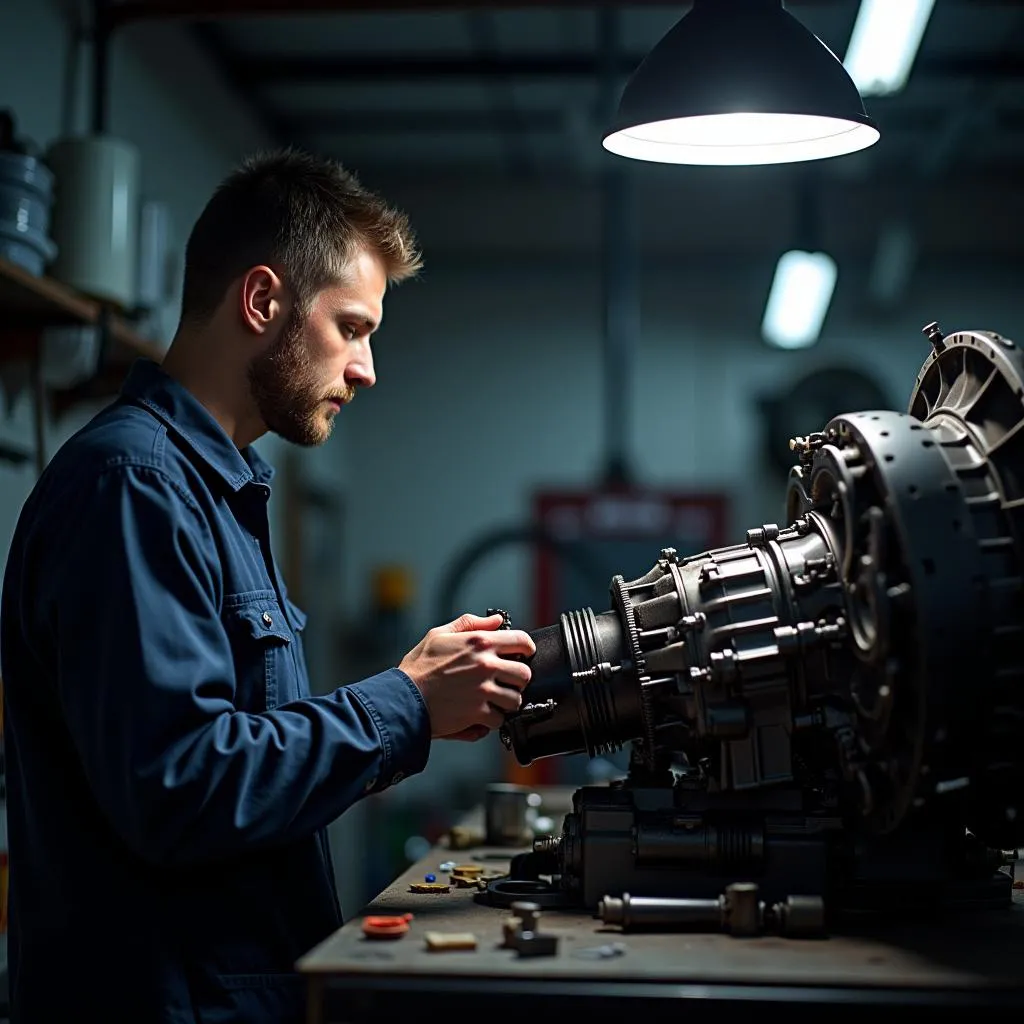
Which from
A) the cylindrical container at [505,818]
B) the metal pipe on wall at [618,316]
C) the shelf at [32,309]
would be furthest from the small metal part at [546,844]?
the metal pipe on wall at [618,316]

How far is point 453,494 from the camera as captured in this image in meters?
5.66

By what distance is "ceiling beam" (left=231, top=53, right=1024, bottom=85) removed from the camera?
416cm

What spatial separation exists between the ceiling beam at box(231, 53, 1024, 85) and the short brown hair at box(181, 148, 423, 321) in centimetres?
274

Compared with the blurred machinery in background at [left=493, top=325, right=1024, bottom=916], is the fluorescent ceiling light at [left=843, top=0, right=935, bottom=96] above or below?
above

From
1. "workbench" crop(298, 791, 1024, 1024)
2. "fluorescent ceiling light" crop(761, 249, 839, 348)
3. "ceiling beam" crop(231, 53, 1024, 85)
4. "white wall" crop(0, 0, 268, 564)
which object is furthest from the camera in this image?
"fluorescent ceiling light" crop(761, 249, 839, 348)

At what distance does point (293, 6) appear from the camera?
291cm

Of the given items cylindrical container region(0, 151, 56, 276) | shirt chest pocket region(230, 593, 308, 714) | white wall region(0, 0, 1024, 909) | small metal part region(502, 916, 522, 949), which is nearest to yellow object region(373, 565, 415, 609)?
white wall region(0, 0, 1024, 909)

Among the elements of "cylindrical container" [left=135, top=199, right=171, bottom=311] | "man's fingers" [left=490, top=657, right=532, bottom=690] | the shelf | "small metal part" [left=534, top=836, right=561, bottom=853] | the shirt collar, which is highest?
"cylindrical container" [left=135, top=199, right=171, bottom=311]

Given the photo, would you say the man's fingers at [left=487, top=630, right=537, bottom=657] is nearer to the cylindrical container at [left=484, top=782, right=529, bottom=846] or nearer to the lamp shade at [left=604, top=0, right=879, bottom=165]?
the cylindrical container at [left=484, top=782, right=529, bottom=846]

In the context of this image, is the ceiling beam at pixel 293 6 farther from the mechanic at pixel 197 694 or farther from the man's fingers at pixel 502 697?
the man's fingers at pixel 502 697

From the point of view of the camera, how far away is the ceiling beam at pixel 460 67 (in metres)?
4.16

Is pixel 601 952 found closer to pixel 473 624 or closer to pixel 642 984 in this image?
pixel 642 984

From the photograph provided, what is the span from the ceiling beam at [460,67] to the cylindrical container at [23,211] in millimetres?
2106

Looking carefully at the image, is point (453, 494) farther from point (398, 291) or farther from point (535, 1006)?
point (535, 1006)
